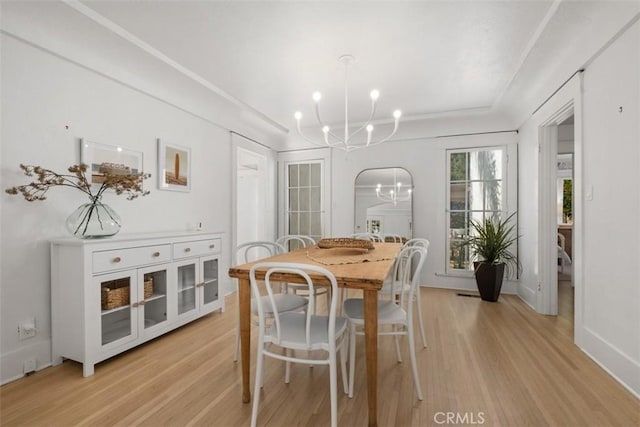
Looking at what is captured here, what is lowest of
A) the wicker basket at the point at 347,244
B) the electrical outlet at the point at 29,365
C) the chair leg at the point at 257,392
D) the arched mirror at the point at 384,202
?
the electrical outlet at the point at 29,365

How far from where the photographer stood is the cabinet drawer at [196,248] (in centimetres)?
279

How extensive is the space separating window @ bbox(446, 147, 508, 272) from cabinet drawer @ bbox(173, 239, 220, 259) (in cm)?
327

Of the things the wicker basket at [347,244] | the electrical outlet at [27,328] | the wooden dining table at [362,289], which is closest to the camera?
the wooden dining table at [362,289]

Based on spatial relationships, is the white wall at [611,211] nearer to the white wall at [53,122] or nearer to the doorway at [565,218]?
the doorway at [565,218]

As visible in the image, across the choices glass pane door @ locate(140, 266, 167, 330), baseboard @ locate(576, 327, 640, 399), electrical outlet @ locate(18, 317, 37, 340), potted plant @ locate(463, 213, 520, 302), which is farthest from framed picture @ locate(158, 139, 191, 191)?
baseboard @ locate(576, 327, 640, 399)

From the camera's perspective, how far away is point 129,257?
2.34 meters

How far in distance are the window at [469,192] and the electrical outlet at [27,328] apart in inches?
179

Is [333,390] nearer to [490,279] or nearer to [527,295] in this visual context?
[490,279]

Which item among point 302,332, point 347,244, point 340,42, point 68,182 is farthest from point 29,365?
point 340,42

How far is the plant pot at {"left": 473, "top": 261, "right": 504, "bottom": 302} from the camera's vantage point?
12.2ft

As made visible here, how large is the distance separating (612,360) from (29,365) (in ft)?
12.8

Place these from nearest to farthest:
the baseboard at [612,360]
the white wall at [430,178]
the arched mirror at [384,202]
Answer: the baseboard at [612,360], the white wall at [430,178], the arched mirror at [384,202]

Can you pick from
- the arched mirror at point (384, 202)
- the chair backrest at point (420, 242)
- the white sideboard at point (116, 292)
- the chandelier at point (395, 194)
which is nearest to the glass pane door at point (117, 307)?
the white sideboard at point (116, 292)

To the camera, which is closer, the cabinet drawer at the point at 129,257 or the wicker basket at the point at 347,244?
the cabinet drawer at the point at 129,257
